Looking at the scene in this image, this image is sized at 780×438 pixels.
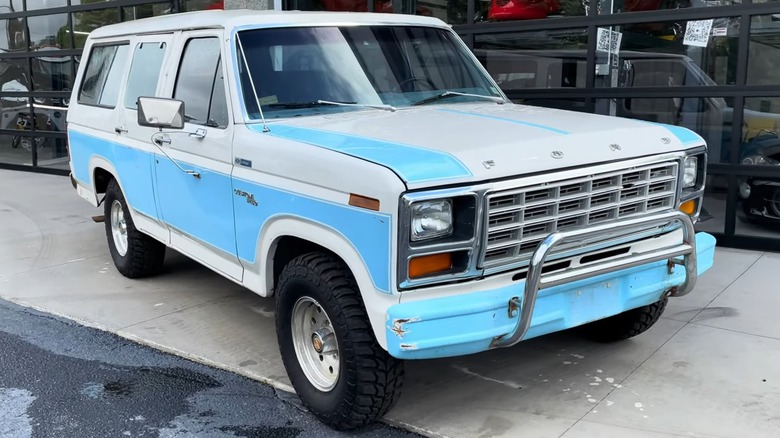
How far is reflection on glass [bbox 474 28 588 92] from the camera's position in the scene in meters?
7.91

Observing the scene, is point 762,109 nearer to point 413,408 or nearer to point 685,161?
point 685,161

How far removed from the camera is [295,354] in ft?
13.3

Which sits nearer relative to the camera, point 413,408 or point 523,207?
point 523,207

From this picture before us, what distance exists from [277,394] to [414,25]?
2.64 meters

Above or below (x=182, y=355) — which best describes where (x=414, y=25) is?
above

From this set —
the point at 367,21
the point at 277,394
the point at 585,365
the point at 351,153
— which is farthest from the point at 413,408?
the point at 367,21

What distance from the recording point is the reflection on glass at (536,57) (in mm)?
7914

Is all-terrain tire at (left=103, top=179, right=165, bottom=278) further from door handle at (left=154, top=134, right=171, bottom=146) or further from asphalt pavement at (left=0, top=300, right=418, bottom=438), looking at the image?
asphalt pavement at (left=0, top=300, right=418, bottom=438)

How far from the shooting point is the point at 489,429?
380 centimetres

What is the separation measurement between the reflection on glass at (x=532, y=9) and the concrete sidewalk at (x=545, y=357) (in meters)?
2.83

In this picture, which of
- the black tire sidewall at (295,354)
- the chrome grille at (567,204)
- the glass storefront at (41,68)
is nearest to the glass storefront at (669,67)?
the chrome grille at (567,204)

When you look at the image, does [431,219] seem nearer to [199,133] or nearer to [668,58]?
[199,133]

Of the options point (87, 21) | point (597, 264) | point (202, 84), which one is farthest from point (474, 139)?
point (87, 21)

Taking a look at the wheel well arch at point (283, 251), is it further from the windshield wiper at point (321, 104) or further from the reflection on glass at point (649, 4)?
the reflection on glass at point (649, 4)
